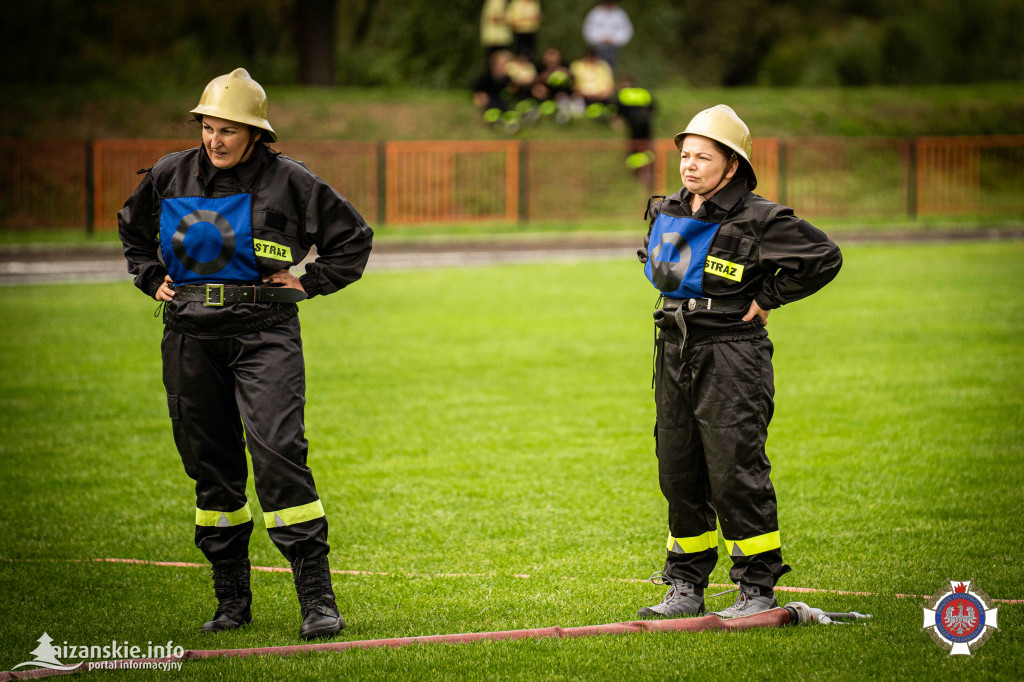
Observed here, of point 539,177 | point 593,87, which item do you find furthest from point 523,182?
point 593,87

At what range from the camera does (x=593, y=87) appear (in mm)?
25891

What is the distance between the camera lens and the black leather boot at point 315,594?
468cm

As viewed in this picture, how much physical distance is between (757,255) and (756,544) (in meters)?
1.11

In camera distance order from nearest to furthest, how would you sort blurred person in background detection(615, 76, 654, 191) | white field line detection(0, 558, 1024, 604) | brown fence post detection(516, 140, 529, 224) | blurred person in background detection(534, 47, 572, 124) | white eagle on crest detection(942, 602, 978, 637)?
white eagle on crest detection(942, 602, 978, 637) → white field line detection(0, 558, 1024, 604) → brown fence post detection(516, 140, 529, 224) → blurred person in background detection(615, 76, 654, 191) → blurred person in background detection(534, 47, 572, 124)

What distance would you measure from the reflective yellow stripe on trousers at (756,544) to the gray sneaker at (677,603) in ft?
1.03

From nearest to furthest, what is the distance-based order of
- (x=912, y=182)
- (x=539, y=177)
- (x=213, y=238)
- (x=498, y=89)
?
(x=213, y=238) < (x=539, y=177) < (x=912, y=182) < (x=498, y=89)

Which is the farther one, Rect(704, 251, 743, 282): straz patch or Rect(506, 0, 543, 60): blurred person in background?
Rect(506, 0, 543, 60): blurred person in background

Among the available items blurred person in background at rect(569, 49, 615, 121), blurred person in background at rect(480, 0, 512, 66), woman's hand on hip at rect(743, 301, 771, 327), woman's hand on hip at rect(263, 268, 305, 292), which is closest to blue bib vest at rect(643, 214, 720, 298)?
woman's hand on hip at rect(743, 301, 771, 327)

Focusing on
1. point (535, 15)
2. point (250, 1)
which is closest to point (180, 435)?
point (535, 15)

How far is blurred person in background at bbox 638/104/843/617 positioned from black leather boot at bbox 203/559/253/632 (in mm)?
1813

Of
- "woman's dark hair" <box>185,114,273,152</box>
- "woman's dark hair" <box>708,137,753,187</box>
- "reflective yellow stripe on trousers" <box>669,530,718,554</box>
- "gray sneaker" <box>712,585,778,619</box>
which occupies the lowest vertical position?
"gray sneaker" <box>712,585,778,619</box>

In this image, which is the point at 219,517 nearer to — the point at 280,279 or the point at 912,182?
the point at 280,279

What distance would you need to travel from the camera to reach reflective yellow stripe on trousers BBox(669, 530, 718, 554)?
16.0 feet

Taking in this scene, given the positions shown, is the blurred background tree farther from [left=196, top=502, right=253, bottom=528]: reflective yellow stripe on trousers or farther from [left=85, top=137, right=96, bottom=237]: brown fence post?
[left=196, top=502, right=253, bottom=528]: reflective yellow stripe on trousers
